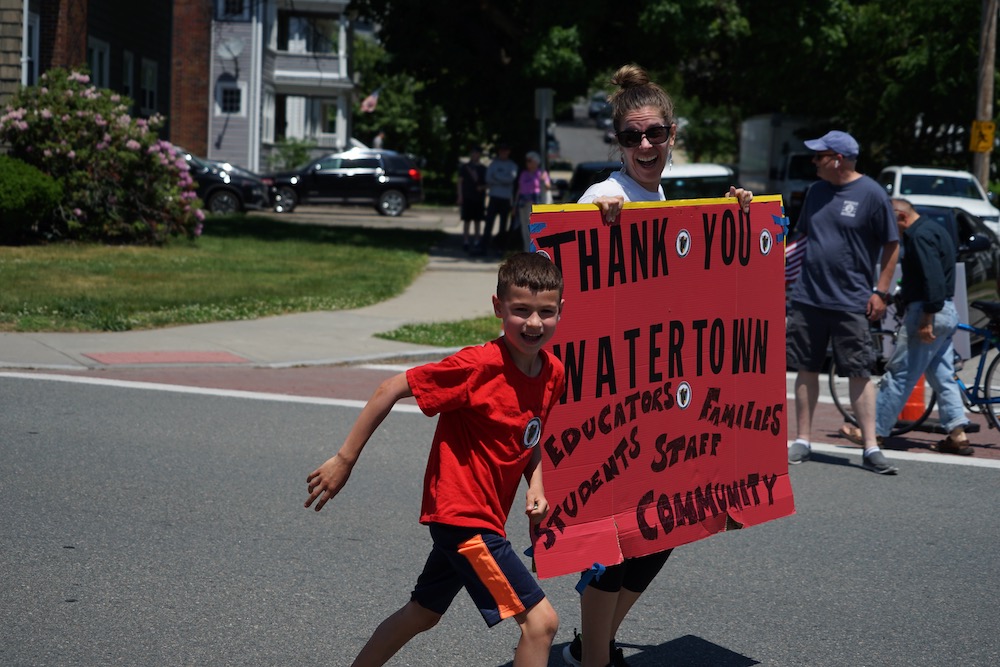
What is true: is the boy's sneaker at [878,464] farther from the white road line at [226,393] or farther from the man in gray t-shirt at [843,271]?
the white road line at [226,393]

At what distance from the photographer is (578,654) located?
15.0ft

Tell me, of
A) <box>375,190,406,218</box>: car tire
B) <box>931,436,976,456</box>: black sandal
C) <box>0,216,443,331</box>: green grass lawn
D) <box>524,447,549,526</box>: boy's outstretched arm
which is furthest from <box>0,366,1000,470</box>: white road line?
<box>375,190,406,218</box>: car tire

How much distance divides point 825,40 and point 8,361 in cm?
1740

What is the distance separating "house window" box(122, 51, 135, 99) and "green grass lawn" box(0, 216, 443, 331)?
611cm

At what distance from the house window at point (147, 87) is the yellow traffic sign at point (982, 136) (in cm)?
1782

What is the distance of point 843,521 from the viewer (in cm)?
676

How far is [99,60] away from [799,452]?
2157 centimetres

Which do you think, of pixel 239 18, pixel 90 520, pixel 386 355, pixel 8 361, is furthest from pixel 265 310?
pixel 239 18

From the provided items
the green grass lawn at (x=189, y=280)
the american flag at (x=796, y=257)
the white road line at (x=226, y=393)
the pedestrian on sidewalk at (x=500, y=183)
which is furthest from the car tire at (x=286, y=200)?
the american flag at (x=796, y=257)

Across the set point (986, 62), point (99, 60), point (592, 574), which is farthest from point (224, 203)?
point (592, 574)

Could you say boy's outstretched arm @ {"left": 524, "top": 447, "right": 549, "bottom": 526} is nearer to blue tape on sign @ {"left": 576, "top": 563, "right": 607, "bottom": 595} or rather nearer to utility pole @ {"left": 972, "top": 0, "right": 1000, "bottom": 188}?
blue tape on sign @ {"left": 576, "top": 563, "right": 607, "bottom": 595}

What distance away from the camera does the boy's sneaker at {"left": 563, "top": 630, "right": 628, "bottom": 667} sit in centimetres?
450

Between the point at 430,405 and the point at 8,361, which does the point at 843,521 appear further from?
the point at 8,361

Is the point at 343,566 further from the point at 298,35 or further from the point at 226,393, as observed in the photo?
the point at 298,35
